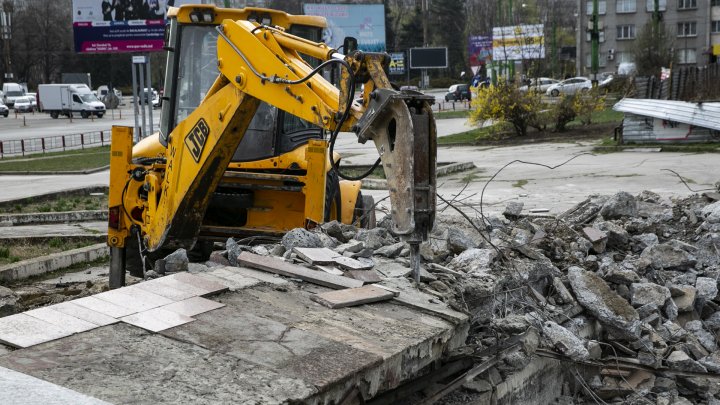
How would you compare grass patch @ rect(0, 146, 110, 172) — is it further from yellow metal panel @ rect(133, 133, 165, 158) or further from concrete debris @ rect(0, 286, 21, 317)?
concrete debris @ rect(0, 286, 21, 317)

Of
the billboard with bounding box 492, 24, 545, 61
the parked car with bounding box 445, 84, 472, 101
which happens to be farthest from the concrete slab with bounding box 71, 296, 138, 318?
the parked car with bounding box 445, 84, 472, 101

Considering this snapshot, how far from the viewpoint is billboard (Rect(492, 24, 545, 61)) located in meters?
47.3

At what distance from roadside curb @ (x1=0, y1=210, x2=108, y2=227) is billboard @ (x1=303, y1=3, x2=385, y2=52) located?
24.7m

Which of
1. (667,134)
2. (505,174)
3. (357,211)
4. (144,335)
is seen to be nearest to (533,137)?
(667,134)

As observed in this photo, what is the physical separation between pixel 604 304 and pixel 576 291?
25 centimetres

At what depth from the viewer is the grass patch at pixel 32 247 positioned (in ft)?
41.1

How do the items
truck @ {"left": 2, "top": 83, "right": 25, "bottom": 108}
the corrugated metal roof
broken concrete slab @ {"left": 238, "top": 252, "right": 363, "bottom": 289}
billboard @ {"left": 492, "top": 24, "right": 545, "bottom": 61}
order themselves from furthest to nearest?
truck @ {"left": 2, "top": 83, "right": 25, "bottom": 108} → billboard @ {"left": 492, "top": 24, "right": 545, "bottom": 61} → the corrugated metal roof → broken concrete slab @ {"left": 238, "top": 252, "right": 363, "bottom": 289}

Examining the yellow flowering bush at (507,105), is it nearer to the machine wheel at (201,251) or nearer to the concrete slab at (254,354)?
the machine wheel at (201,251)

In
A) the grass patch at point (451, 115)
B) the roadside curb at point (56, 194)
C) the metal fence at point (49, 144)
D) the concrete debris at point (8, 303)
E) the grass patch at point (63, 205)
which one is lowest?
the metal fence at point (49, 144)

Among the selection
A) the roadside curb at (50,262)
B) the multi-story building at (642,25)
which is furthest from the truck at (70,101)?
the roadside curb at (50,262)

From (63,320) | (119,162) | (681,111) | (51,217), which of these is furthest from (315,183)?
(681,111)

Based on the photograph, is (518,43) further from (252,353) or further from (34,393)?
(34,393)

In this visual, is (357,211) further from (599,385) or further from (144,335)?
(144,335)

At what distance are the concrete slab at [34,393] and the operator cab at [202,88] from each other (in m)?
5.06
